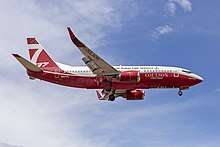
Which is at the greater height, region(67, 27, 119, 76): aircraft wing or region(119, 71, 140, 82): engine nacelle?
region(67, 27, 119, 76): aircraft wing

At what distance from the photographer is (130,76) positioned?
65.8m

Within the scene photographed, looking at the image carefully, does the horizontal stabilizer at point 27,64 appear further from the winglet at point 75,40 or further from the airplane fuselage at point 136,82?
the winglet at point 75,40

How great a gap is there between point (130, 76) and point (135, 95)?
13470 millimetres

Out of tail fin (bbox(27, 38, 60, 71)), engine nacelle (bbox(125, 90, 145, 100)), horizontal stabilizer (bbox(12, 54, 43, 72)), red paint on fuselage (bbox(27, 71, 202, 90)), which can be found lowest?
engine nacelle (bbox(125, 90, 145, 100))

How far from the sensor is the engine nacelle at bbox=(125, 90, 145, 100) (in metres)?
78.6

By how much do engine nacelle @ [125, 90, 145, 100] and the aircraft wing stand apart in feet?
40.9

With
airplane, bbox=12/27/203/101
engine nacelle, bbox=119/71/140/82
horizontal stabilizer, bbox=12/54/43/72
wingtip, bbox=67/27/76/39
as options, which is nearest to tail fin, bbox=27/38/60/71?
airplane, bbox=12/27/203/101

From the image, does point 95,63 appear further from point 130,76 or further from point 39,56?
point 39,56

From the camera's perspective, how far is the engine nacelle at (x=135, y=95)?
78.6m

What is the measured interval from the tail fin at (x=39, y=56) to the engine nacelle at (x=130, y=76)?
13089 mm

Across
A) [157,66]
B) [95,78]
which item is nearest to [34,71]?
[95,78]

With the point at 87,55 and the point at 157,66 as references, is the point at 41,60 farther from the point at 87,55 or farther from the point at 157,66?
the point at 157,66

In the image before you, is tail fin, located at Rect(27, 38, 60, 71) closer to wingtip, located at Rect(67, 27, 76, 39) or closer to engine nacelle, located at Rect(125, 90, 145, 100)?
engine nacelle, located at Rect(125, 90, 145, 100)

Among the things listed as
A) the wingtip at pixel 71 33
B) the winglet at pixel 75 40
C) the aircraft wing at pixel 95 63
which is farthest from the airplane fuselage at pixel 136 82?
the wingtip at pixel 71 33
